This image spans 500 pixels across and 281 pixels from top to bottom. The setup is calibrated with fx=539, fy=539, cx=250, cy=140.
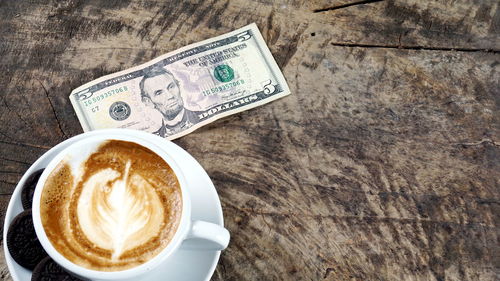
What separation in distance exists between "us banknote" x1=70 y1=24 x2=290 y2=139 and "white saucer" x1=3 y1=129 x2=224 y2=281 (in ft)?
0.54

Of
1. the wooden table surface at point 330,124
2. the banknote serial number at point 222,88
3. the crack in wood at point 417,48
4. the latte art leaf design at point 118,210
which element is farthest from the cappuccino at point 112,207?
the crack in wood at point 417,48

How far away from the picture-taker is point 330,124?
111 cm

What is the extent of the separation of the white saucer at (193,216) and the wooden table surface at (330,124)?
92 mm

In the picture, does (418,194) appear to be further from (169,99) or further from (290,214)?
(169,99)

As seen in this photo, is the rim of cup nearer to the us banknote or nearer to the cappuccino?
the cappuccino

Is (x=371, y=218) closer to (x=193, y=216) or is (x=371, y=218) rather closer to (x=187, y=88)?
(x=193, y=216)

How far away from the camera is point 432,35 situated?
1174 mm

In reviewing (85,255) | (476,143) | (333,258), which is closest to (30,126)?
(85,255)

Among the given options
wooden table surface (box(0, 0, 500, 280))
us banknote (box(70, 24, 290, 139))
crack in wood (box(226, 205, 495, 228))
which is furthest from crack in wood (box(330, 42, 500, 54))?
crack in wood (box(226, 205, 495, 228))

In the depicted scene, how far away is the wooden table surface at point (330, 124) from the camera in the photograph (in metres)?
1.03

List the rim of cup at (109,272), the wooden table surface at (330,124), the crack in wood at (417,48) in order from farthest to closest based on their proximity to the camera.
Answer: the crack in wood at (417,48)
the wooden table surface at (330,124)
the rim of cup at (109,272)

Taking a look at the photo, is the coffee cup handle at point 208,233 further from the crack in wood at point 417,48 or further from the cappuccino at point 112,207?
the crack in wood at point 417,48

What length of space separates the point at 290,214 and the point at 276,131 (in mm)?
175

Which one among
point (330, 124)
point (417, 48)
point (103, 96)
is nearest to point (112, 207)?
point (103, 96)
